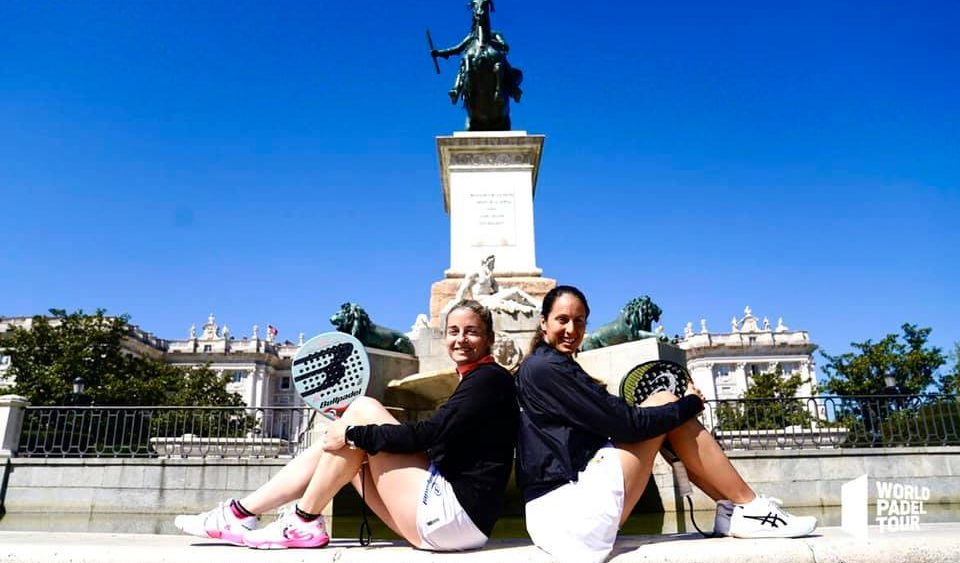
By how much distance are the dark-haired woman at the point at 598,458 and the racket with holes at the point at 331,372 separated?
4.09ft

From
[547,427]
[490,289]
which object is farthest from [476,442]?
[490,289]

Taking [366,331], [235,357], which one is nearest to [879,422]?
[366,331]

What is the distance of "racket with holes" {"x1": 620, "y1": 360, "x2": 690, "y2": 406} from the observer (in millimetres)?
3582

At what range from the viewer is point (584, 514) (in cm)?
285

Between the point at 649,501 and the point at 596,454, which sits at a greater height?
the point at 596,454

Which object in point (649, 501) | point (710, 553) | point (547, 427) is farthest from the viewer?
point (649, 501)

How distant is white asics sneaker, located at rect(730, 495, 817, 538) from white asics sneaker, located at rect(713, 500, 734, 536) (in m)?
0.03

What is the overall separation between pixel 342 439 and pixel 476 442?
27.2 inches

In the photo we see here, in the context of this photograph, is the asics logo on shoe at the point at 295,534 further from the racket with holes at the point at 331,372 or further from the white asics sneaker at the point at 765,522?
the white asics sneaker at the point at 765,522

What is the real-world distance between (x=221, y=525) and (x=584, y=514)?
187 cm

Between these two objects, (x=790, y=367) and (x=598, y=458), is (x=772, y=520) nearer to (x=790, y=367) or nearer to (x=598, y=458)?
(x=598, y=458)

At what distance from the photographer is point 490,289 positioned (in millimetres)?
9945

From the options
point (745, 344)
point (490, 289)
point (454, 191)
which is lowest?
point (490, 289)

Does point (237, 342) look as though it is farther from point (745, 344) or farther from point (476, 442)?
point (476, 442)
